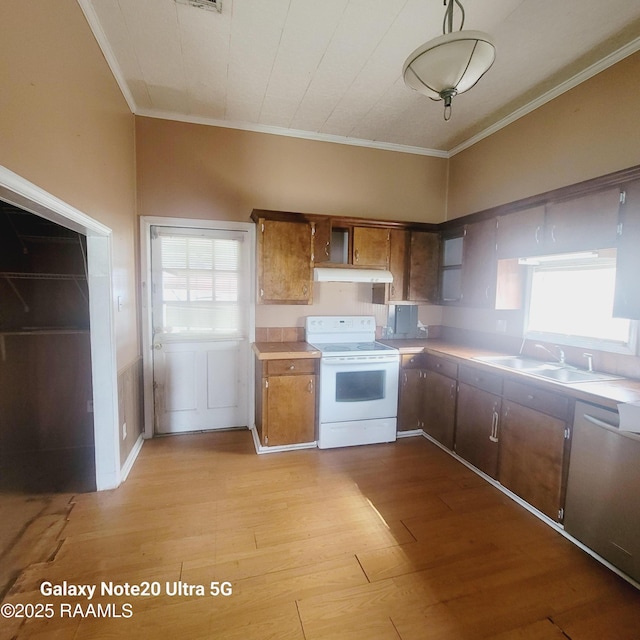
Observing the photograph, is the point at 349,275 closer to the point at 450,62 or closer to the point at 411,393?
the point at 411,393

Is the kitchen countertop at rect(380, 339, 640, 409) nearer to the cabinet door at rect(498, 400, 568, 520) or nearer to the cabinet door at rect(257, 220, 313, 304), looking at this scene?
the cabinet door at rect(498, 400, 568, 520)

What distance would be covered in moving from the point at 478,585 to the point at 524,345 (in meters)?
1.91

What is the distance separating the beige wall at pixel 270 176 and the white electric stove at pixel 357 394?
1.53 metres

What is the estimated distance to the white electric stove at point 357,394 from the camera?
299 centimetres

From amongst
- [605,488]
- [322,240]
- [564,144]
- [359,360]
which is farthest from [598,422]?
[322,240]

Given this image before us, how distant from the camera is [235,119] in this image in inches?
122

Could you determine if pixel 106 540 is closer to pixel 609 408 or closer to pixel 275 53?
pixel 609 408

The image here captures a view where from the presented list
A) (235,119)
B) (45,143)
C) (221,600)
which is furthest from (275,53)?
(221,600)

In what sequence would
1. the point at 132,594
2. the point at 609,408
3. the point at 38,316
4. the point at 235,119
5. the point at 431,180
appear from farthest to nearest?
the point at 431,180
the point at 235,119
the point at 38,316
the point at 609,408
the point at 132,594

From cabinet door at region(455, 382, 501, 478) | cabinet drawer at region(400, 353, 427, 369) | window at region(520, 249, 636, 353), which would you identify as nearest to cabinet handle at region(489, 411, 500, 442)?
cabinet door at region(455, 382, 501, 478)

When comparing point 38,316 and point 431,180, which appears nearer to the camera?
point 38,316

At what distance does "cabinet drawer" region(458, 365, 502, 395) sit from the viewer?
2455 mm

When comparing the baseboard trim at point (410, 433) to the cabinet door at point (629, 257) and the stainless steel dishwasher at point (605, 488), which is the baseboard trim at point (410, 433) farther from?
the cabinet door at point (629, 257)

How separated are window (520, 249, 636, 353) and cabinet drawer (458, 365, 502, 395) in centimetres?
63
